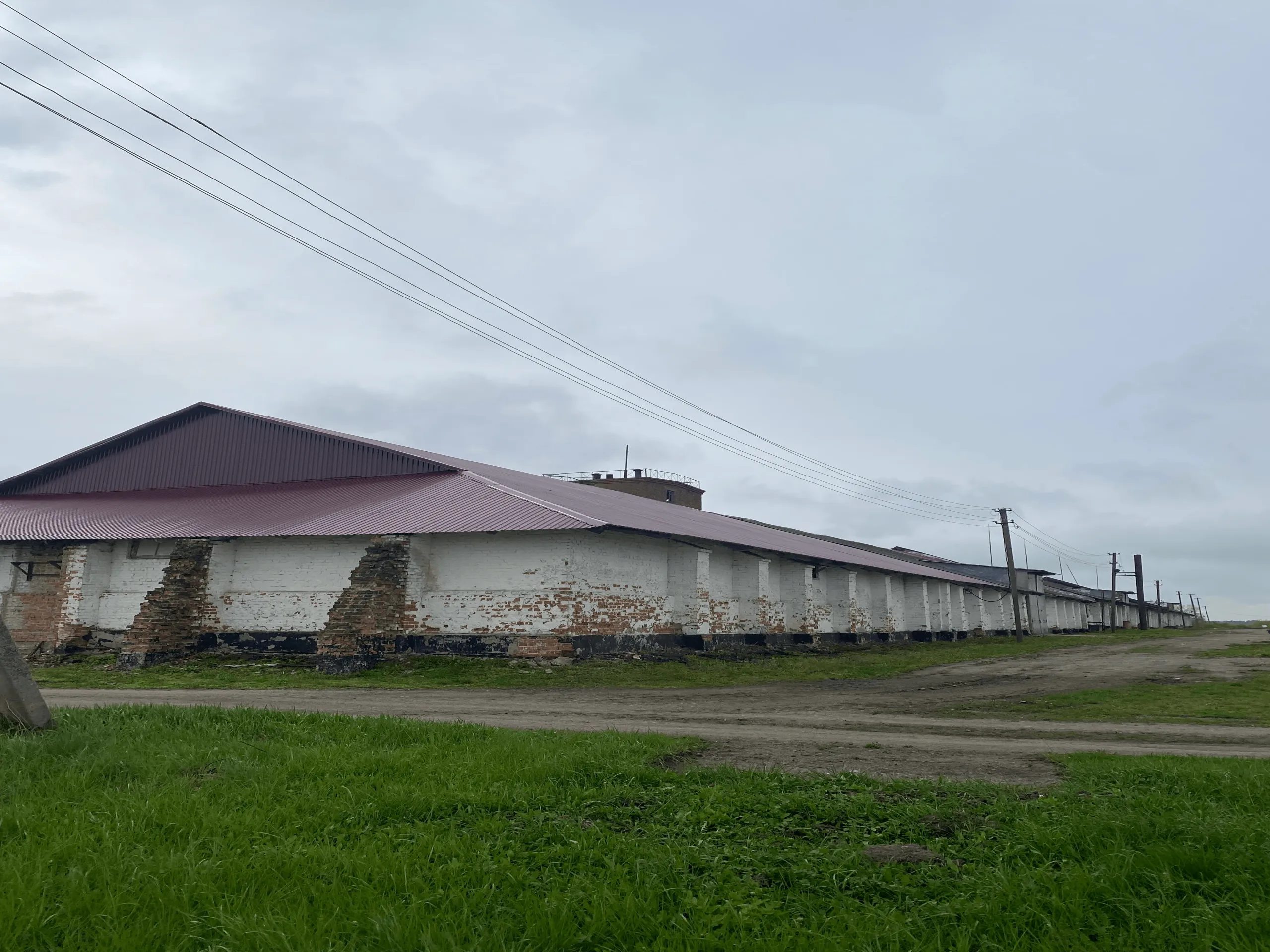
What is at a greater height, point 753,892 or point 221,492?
point 221,492

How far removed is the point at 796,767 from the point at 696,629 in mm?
15721

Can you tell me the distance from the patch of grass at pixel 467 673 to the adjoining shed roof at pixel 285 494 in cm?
299

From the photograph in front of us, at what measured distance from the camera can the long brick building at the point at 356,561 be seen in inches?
740

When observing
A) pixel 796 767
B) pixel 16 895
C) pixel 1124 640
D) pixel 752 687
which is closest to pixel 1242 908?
pixel 796 767

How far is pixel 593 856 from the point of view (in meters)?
4.05

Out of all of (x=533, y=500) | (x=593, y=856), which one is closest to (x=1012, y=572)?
(x=533, y=500)

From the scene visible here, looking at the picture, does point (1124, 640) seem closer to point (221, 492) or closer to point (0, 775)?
A: point (221, 492)

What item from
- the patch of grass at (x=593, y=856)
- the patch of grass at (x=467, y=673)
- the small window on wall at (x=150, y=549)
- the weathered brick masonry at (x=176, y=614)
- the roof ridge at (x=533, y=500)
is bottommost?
the patch of grass at (x=593, y=856)

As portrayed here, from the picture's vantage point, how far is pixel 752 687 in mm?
15648

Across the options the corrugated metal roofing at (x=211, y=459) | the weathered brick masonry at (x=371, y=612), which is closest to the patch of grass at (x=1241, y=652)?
the weathered brick masonry at (x=371, y=612)

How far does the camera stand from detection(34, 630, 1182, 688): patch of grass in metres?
15.9

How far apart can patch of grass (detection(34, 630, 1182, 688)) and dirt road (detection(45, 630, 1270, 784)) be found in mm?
1096

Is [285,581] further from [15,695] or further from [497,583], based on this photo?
[15,695]

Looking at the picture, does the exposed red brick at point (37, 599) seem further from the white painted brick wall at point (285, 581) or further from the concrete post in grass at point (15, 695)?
the concrete post in grass at point (15, 695)
